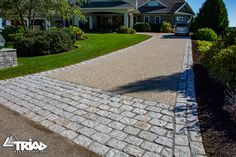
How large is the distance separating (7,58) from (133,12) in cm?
3028

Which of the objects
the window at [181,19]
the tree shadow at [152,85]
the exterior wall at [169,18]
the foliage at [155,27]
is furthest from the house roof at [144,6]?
the tree shadow at [152,85]

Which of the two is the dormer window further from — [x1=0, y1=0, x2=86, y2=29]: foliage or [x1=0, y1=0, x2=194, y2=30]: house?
[x1=0, y1=0, x2=86, y2=29]: foliage

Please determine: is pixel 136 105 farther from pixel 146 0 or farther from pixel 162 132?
pixel 146 0

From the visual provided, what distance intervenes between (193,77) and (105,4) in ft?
105

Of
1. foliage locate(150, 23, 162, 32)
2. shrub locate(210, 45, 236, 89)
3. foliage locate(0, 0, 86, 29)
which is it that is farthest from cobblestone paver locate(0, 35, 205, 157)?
foliage locate(150, 23, 162, 32)

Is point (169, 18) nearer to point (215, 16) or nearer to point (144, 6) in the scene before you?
point (144, 6)

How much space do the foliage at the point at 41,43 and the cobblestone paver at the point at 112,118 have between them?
21.6 ft

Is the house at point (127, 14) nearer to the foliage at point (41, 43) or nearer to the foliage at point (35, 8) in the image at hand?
the foliage at point (35, 8)

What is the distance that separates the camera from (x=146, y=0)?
4409cm

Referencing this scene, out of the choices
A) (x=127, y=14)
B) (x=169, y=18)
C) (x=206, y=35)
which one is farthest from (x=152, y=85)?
(x=169, y=18)

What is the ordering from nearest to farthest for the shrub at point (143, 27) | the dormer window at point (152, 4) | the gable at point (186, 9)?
the shrub at point (143, 27) < the gable at point (186, 9) < the dormer window at point (152, 4)

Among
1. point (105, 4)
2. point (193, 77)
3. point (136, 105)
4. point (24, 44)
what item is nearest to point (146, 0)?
point (105, 4)

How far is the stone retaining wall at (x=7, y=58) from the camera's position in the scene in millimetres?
9938

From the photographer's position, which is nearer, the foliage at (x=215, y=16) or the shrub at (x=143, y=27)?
the foliage at (x=215, y=16)
